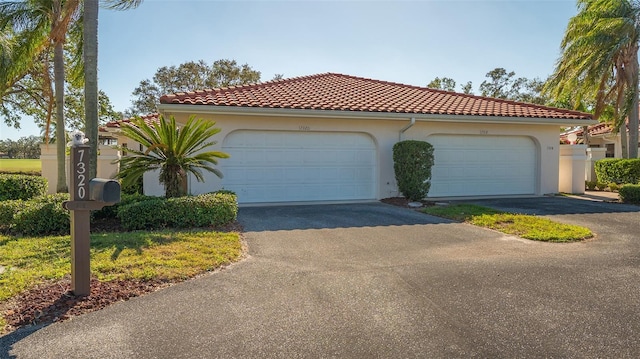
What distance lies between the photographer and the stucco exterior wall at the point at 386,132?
10.8m

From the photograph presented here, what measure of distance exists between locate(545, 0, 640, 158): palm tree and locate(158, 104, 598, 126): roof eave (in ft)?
14.9

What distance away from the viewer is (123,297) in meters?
4.05

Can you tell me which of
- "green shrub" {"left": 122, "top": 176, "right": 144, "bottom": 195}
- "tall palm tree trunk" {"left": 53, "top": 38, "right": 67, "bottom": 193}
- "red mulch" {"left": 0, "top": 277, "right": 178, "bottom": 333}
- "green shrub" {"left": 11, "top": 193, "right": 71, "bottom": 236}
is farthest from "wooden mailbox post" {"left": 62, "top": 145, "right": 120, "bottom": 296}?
"tall palm tree trunk" {"left": 53, "top": 38, "right": 67, "bottom": 193}

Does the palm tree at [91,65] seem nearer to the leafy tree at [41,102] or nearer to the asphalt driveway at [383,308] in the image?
the asphalt driveway at [383,308]

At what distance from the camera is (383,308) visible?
381 centimetres

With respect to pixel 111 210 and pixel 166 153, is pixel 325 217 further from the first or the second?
pixel 111 210

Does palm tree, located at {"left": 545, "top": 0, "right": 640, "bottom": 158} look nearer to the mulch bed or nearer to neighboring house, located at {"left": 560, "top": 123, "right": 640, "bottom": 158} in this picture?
neighboring house, located at {"left": 560, "top": 123, "right": 640, "bottom": 158}

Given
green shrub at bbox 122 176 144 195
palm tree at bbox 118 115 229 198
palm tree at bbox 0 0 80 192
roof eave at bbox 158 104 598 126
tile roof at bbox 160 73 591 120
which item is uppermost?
palm tree at bbox 0 0 80 192

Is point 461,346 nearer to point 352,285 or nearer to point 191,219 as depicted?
point 352,285

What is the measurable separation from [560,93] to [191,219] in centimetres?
1839

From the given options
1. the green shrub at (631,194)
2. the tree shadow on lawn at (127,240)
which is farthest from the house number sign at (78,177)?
the green shrub at (631,194)

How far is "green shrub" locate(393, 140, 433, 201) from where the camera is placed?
36.1ft

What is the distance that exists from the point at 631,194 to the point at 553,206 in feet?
8.97

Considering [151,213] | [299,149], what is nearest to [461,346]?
[151,213]
